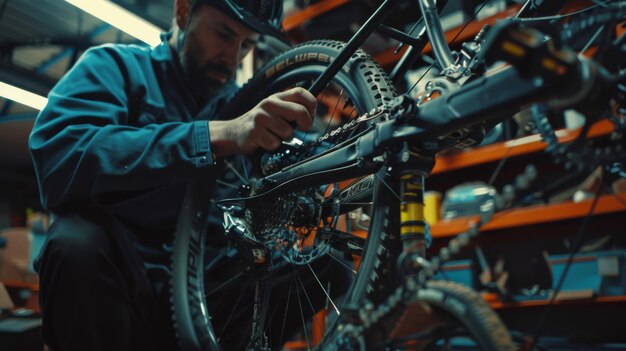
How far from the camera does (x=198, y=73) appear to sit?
3.63 ft

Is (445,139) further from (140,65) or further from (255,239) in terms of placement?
(140,65)

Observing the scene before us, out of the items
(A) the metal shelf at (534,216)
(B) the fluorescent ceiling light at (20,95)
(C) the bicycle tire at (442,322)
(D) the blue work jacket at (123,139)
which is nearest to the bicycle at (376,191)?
(C) the bicycle tire at (442,322)

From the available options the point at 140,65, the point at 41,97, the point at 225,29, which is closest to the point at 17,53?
the point at 41,97

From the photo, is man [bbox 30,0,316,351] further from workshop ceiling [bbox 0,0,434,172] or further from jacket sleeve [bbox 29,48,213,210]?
workshop ceiling [bbox 0,0,434,172]

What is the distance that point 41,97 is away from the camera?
4.71ft

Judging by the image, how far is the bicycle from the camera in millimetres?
412

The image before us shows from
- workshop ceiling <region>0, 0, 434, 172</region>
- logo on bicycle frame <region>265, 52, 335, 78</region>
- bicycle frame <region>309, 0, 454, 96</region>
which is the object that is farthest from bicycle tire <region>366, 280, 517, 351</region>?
workshop ceiling <region>0, 0, 434, 172</region>

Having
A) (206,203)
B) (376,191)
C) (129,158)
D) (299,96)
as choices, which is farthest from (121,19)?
(376,191)

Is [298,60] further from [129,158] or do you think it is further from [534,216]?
[534,216]

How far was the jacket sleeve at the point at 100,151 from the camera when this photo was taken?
758 millimetres

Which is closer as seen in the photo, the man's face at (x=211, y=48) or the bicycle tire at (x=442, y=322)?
the bicycle tire at (x=442, y=322)

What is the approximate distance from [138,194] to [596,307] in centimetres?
117

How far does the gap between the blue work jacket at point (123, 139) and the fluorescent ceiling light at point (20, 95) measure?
503 mm

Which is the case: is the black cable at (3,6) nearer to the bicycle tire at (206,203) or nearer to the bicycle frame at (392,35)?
the bicycle tire at (206,203)
